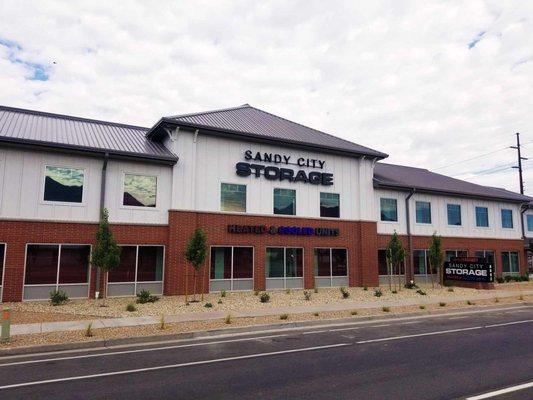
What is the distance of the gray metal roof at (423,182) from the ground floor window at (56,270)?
60.6ft

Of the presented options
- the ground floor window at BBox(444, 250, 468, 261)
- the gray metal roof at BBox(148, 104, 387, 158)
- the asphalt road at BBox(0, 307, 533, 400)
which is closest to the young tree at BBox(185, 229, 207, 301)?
the gray metal roof at BBox(148, 104, 387, 158)

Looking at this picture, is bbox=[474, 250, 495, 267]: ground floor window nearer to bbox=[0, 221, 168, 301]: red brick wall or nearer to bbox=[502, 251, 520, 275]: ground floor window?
bbox=[502, 251, 520, 275]: ground floor window

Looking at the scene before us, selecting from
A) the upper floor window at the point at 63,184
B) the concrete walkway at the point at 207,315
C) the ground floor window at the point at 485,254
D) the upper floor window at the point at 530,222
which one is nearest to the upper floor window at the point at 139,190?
the upper floor window at the point at 63,184

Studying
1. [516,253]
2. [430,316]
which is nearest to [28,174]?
[430,316]

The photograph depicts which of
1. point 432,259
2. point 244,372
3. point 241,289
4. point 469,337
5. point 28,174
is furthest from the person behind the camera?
point 432,259

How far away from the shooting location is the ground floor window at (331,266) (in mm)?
25445

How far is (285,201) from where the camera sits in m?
24.8

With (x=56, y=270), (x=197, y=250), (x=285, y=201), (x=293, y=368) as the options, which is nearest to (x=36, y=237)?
(x=56, y=270)

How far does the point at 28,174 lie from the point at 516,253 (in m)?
37.1

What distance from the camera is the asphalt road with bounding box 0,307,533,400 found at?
23.0ft

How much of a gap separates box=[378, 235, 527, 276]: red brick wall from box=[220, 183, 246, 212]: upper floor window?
10.6 meters

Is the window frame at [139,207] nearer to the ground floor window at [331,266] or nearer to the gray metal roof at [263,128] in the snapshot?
the gray metal roof at [263,128]

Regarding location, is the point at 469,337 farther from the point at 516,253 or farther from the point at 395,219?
the point at 516,253

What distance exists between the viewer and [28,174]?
61.8ft
